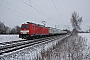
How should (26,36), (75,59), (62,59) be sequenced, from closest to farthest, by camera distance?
1. (75,59)
2. (62,59)
3. (26,36)

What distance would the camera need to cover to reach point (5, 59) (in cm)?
641

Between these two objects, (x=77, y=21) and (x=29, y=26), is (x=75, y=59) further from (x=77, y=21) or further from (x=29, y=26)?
(x=77, y=21)

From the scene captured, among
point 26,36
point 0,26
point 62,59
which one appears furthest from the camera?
point 0,26

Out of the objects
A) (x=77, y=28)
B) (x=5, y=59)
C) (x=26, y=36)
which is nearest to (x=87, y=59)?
(x=5, y=59)

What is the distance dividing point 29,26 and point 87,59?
14.2m

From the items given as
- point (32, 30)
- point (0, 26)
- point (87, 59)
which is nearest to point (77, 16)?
point (32, 30)

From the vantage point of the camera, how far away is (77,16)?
39625mm

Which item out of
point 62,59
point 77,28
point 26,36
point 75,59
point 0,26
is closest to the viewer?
point 75,59

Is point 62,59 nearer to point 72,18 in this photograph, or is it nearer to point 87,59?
point 87,59

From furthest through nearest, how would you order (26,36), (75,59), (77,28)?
(77,28), (26,36), (75,59)

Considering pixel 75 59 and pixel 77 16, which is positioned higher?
pixel 77 16

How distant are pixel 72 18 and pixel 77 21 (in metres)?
2.37

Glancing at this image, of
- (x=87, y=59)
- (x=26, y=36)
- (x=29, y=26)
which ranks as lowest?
(x=87, y=59)

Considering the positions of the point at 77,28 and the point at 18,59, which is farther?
the point at 77,28
